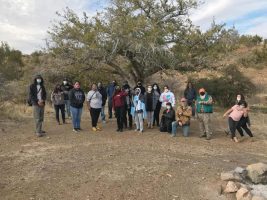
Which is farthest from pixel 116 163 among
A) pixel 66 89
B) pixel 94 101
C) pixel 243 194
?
pixel 66 89

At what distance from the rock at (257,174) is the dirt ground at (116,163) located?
698 mm

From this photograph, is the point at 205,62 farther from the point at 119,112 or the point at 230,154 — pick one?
the point at 230,154

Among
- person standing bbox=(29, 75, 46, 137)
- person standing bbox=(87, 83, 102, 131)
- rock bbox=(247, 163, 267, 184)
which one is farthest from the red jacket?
rock bbox=(247, 163, 267, 184)

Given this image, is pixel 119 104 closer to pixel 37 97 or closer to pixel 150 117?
pixel 150 117

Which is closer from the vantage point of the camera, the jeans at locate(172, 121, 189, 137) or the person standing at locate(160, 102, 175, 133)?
the jeans at locate(172, 121, 189, 137)

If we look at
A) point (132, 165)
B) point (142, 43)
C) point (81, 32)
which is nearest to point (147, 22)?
point (142, 43)

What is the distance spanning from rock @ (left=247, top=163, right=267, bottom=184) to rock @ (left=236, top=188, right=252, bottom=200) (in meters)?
0.98

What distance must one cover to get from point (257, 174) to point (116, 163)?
9.85 ft

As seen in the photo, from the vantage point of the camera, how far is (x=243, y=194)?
838 cm

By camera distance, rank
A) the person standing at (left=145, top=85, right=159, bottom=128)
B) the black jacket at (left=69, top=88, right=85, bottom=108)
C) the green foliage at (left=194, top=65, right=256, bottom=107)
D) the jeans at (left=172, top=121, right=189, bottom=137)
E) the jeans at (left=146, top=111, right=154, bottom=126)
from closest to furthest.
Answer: the jeans at (left=172, top=121, right=189, bottom=137), the black jacket at (left=69, top=88, right=85, bottom=108), the person standing at (left=145, top=85, right=159, bottom=128), the jeans at (left=146, top=111, right=154, bottom=126), the green foliage at (left=194, top=65, right=256, bottom=107)

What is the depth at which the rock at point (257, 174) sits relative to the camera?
9414 mm

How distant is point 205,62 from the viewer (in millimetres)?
19906

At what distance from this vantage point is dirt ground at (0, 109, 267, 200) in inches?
345

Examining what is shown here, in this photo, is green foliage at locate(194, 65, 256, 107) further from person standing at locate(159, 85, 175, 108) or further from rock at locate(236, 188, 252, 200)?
rock at locate(236, 188, 252, 200)
